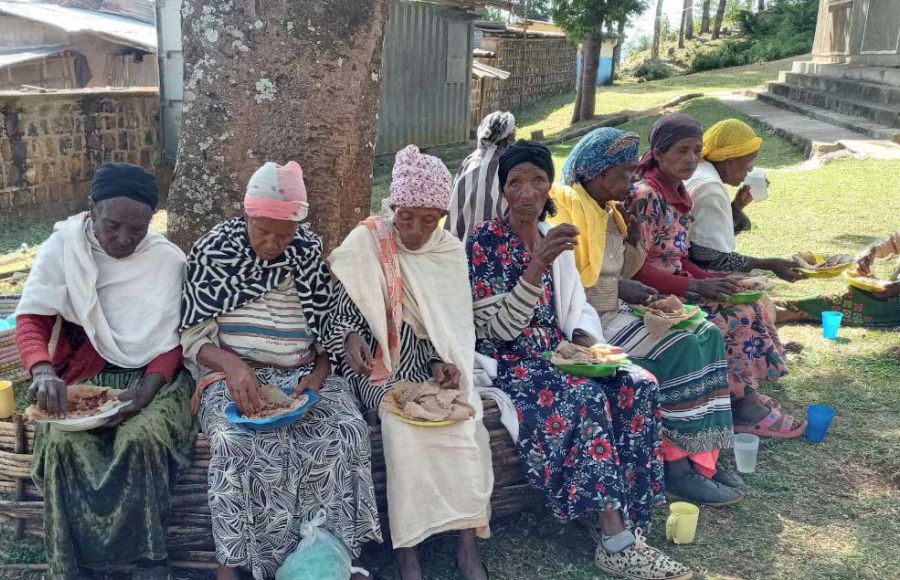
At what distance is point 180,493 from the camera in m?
3.03

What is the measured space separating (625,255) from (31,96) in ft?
24.1

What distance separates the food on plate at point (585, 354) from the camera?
342cm

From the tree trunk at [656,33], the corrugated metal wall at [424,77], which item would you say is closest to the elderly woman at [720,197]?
the corrugated metal wall at [424,77]

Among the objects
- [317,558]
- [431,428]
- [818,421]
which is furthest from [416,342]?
[818,421]

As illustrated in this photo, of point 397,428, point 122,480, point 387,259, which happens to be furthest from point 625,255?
point 122,480

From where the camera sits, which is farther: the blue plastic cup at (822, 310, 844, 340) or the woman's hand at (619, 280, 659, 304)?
the blue plastic cup at (822, 310, 844, 340)

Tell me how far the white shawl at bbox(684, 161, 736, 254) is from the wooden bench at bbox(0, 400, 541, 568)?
205 cm

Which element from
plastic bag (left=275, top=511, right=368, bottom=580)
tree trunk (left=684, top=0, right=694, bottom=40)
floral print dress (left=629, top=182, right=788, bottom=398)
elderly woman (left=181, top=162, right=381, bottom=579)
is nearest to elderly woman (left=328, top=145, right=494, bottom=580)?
elderly woman (left=181, top=162, right=381, bottom=579)

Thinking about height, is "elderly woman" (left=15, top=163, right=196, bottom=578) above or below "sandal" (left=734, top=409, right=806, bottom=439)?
above

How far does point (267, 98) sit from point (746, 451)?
9.53 ft

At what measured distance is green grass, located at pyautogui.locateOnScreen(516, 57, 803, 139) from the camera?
65.5 feet

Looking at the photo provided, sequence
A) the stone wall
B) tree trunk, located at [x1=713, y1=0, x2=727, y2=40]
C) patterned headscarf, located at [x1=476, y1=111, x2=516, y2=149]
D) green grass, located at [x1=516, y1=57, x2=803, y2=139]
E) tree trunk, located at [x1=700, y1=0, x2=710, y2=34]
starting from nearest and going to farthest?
patterned headscarf, located at [x1=476, y1=111, x2=516, y2=149], the stone wall, green grass, located at [x1=516, y1=57, x2=803, y2=139], tree trunk, located at [x1=713, y1=0, x2=727, y2=40], tree trunk, located at [x1=700, y1=0, x2=710, y2=34]

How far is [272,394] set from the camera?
307 cm

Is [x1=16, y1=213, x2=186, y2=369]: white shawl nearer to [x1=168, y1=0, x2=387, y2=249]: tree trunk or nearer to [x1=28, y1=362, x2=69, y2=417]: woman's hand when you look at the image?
[x1=28, y1=362, x2=69, y2=417]: woman's hand
